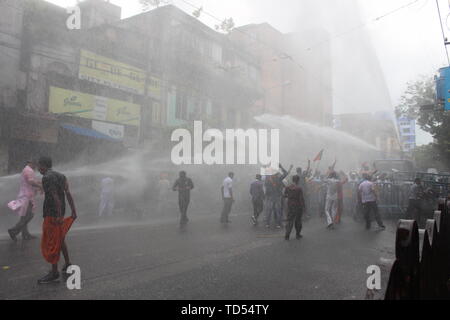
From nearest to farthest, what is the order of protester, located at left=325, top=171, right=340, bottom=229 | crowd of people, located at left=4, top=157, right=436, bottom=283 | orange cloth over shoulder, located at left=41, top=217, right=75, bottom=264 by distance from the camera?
orange cloth over shoulder, located at left=41, top=217, right=75, bottom=264 → crowd of people, located at left=4, top=157, right=436, bottom=283 → protester, located at left=325, top=171, right=340, bottom=229

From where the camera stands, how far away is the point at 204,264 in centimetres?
507

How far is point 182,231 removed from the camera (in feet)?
27.3

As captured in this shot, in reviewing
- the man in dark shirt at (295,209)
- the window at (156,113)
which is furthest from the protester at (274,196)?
the window at (156,113)

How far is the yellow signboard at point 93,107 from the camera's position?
14023mm

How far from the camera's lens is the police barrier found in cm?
184

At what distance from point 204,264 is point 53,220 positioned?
2113 millimetres

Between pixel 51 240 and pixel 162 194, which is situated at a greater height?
pixel 162 194

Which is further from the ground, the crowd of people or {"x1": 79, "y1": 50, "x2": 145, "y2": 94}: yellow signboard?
{"x1": 79, "y1": 50, "x2": 145, "y2": 94}: yellow signboard

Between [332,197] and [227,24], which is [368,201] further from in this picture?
[227,24]

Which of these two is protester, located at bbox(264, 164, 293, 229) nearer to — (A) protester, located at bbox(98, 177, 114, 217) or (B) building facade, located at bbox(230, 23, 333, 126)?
(A) protester, located at bbox(98, 177, 114, 217)

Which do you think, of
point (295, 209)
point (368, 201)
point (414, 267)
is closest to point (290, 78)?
point (368, 201)

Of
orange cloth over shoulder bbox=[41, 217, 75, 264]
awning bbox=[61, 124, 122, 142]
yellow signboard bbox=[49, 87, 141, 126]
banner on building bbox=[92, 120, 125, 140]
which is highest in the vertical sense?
yellow signboard bbox=[49, 87, 141, 126]

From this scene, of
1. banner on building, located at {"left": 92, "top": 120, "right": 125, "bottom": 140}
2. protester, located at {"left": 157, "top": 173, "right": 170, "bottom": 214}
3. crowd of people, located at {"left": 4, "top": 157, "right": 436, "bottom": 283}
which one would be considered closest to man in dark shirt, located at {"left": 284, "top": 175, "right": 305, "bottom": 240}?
crowd of people, located at {"left": 4, "top": 157, "right": 436, "bottom": 283}

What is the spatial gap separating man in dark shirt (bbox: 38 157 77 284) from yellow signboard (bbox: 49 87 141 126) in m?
10.5
